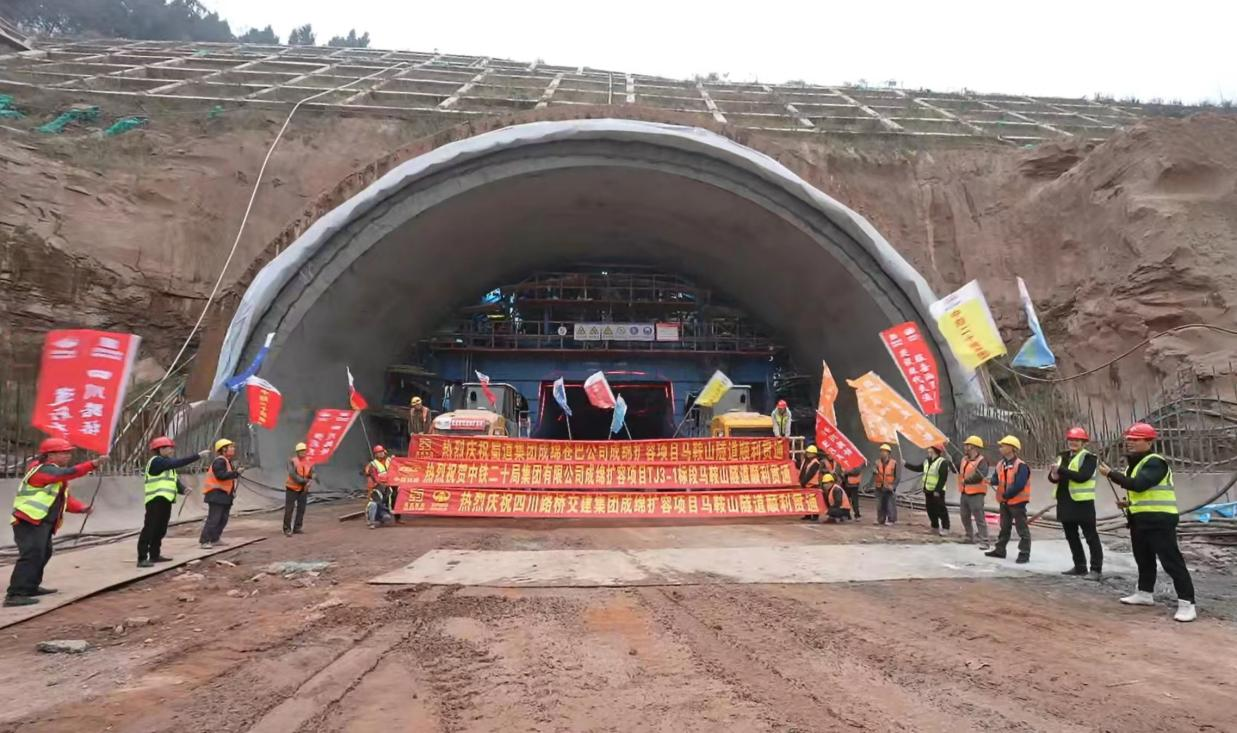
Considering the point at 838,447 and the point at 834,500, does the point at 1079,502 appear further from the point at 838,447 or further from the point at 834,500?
the point at 838,447

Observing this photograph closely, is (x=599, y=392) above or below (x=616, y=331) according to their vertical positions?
below

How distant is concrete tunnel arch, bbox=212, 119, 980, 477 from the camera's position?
48.8 feet

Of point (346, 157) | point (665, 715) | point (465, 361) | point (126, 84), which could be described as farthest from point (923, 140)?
point (126, 84)

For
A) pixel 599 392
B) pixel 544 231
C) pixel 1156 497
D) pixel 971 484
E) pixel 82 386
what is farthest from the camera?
pixel 544 231

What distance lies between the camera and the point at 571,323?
72.8 ft

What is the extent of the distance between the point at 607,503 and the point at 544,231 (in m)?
10.4

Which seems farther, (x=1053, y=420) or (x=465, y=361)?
(x=465, y=361)

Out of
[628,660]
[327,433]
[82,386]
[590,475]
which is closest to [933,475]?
[590,475]

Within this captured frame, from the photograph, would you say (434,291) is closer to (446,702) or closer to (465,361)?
(465,361)

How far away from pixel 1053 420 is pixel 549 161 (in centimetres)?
1186

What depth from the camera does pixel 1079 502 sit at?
6.66 metres

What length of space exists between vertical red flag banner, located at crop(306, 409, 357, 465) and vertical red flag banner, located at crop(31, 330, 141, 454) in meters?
5.03

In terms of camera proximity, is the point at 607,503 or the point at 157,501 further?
the point at 607,503

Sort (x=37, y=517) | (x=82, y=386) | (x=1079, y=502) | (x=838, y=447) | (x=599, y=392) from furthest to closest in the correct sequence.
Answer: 1. (x=599, y=392)
2. (x=838, y=447)
3. (x=82, y=386)
4. (x=1079, y=502)
5. (x=37, y=517)
